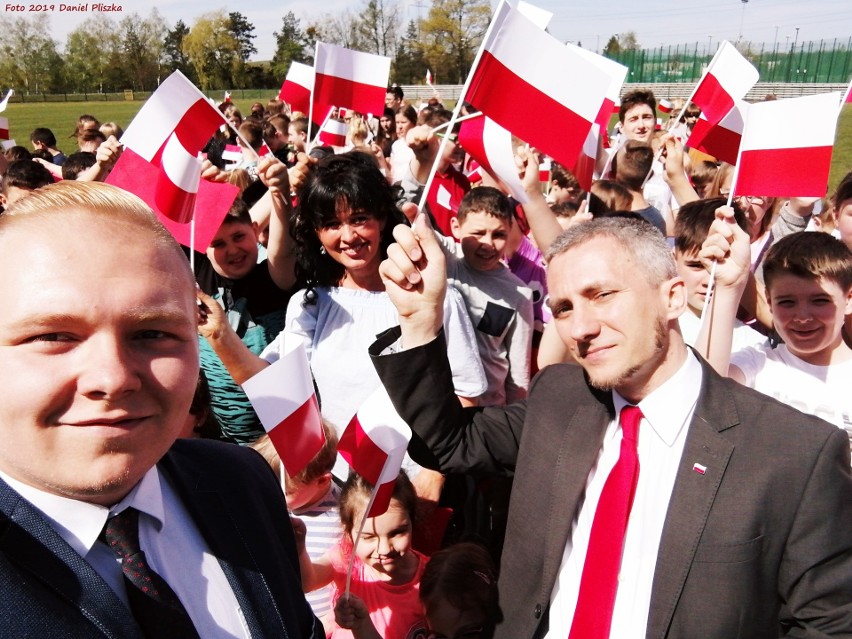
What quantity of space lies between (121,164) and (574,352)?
243 cm

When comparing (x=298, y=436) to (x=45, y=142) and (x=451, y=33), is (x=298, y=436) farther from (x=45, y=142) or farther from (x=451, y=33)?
(x=451, y=33)

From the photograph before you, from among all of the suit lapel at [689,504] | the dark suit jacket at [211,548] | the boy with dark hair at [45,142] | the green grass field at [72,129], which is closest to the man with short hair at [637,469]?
the suit lapel at [689,504]

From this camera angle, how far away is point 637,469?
1737 millimetres

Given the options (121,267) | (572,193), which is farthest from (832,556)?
(572,193)

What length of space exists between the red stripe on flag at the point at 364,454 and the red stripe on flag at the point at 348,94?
3.16 m

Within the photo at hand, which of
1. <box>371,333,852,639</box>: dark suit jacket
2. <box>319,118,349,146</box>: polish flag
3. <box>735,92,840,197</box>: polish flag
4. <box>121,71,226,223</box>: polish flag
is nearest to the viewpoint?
<box>371,333,852,639</box>: dark suit jacket

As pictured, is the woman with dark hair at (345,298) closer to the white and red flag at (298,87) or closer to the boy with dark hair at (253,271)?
the boy with dark hair at (253,271)

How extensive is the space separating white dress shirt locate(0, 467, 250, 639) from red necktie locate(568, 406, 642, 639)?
2.73 feet

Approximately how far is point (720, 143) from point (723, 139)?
0.13 ft

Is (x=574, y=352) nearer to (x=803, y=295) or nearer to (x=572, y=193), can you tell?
(x=803, y=295)

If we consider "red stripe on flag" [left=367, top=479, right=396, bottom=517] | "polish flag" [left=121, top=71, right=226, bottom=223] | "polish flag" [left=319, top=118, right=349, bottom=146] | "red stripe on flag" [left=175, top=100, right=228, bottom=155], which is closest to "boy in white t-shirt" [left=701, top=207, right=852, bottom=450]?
"red stripe on flag" [left=367, top=479, right=396, bottom=517]

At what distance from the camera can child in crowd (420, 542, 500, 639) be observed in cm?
238

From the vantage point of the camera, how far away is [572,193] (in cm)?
579

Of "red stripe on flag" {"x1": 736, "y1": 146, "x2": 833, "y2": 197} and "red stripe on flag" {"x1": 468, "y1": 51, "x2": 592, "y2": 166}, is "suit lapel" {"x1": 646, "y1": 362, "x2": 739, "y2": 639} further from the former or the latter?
"red stripe on flag" {"x1": 736, "y1": 146, "x2": 833, "y2": 197}
